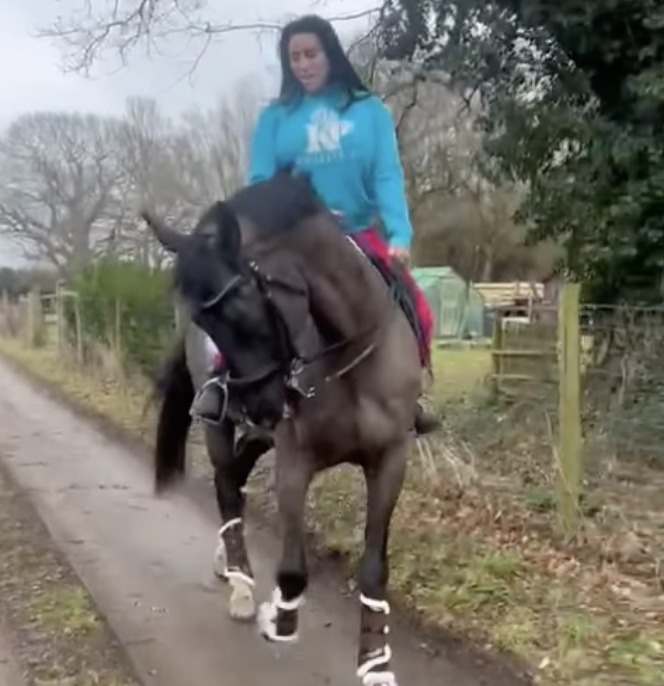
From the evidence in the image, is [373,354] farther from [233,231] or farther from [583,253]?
[583,253]

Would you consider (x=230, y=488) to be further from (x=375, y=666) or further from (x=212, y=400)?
(x=375, y=666)

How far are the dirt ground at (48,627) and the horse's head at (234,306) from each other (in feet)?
5.10

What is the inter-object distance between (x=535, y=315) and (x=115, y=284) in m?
8.69

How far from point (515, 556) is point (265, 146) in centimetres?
263

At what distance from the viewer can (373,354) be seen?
420 centimetres

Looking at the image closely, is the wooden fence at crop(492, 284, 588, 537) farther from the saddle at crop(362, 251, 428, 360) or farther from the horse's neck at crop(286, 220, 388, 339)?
the horse's neck at crop(286, 220, 388, 339)

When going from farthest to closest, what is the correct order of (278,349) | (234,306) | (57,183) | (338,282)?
(57,183)
(338,282)
(278,349)
(234,306)

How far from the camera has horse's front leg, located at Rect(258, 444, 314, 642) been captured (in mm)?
4230

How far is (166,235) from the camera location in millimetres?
3732

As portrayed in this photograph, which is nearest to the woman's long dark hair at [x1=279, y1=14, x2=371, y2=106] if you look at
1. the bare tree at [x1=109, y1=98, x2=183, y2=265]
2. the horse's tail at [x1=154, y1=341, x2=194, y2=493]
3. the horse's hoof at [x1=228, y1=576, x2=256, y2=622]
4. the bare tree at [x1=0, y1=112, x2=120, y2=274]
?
the horse's tail at [x1=154, y1=341, x2=194, y2=493]

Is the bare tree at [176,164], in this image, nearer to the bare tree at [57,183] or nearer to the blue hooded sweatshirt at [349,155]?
the bare tree at [57,183]

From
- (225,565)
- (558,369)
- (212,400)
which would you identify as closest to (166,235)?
(212,400)

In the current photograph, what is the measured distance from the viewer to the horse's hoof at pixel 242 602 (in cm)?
517

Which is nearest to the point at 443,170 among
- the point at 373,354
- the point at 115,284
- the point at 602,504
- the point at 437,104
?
the point at 437,104
